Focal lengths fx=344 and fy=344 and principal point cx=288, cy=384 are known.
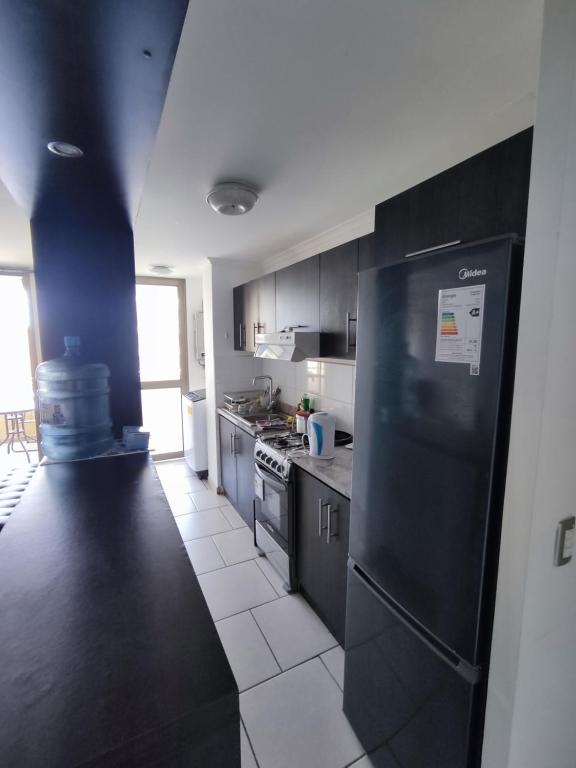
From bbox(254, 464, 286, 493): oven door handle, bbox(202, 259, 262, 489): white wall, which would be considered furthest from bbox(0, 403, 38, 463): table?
bbox(254, 464, 286, 493): oven door handle

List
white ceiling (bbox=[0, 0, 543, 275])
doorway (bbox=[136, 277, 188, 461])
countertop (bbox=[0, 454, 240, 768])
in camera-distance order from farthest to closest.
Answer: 1. doorway (bbox=[136, 277, 188, 461])
2. white ceiling (bbox=[0, 0, 543, 275])
3. countertop (bbox=[0, 454, 240, 768])

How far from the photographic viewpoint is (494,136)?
1.29 meters

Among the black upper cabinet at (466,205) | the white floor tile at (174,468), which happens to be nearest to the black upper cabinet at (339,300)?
the black upper cabinet at (466,205)

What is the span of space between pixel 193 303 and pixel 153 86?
383 centimetres

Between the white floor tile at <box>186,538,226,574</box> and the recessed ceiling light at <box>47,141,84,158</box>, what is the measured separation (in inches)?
91.7

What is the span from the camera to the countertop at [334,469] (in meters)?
1.72

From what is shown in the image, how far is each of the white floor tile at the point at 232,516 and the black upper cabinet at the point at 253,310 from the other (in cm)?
157

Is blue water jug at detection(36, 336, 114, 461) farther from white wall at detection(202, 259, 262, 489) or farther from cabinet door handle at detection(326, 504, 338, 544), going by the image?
→ white wall at detection(202, 259, 262, 489)

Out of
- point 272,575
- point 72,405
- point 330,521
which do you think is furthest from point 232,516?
point 72,405

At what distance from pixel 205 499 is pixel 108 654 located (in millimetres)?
2984

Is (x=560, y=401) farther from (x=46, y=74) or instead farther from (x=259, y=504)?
(x=259, y=504)

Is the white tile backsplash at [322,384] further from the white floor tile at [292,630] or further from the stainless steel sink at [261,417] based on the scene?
the white floor tile at [292,630]

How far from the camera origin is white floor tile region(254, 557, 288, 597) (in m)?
2.27

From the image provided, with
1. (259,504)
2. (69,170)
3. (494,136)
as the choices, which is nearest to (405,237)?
(494,136)
